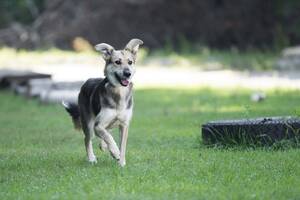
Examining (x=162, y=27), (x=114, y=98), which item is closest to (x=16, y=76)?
(x=162, y=27)

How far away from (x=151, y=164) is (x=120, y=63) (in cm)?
136

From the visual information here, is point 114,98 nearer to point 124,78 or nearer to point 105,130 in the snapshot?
point 124,78

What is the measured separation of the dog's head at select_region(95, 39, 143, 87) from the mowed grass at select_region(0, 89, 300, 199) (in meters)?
1.11

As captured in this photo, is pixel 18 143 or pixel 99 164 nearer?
pixel 99 164

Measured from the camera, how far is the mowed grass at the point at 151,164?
9.29 meters

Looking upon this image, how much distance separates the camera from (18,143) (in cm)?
1410

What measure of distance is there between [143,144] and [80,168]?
8.66 ft

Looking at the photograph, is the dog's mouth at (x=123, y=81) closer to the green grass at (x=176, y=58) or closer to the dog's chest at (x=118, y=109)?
the dog's chest at (x=118, y=109)

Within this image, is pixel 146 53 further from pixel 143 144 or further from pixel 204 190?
pixel 204 190

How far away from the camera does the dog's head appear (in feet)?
36.9

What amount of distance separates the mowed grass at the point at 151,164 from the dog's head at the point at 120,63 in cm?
111

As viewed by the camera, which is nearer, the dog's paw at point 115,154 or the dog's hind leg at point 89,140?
the dog's paw at point 115,154

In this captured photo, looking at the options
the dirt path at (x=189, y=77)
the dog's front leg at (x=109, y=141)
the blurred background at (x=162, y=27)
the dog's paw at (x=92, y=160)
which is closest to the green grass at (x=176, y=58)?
the blurred background at (x=162, y=27)

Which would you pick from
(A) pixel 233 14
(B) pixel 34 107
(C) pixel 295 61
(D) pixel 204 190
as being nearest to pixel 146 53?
(A) pixel 233 14
